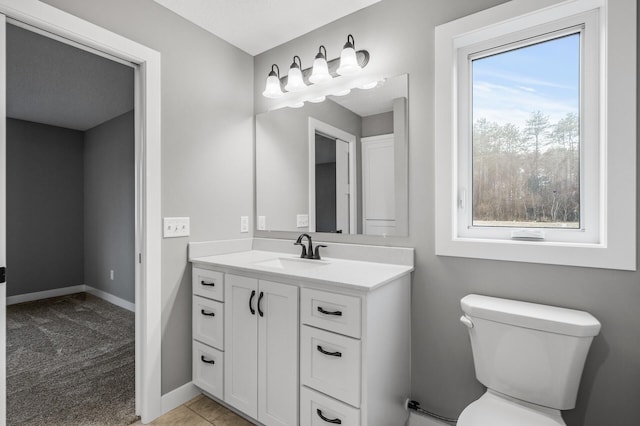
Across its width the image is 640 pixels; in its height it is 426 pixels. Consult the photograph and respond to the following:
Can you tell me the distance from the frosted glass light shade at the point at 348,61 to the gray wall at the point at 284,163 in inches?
11.6

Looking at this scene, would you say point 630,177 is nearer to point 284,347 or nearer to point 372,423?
point 372,423

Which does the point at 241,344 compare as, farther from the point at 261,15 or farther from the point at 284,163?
the point at 261,15

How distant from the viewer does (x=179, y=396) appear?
1941 mm

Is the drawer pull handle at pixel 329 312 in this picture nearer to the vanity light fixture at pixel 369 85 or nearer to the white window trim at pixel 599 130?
the white window trim at pixel 599 130

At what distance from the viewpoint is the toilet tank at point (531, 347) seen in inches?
46.8

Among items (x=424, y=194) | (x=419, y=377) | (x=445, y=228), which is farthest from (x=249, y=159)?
(x=419, y=377)

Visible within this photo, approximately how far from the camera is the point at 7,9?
134 cm

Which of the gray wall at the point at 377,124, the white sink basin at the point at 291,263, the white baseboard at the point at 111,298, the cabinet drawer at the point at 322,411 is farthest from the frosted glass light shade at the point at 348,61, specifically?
the white baseboard at the point at 111,298

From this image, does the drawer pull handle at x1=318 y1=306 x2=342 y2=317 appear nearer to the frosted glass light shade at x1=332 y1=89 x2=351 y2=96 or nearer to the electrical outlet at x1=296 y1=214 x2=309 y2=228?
the electrical outlet at x1=296 y1=214 x2=309 y2=228

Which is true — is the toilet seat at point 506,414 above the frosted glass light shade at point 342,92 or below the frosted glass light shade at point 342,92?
below

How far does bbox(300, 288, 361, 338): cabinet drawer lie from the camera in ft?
4.33

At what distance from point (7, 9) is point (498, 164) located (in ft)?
7.58

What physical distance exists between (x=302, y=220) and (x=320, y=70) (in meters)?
0.98

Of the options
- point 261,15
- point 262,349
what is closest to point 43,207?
point 261,15
